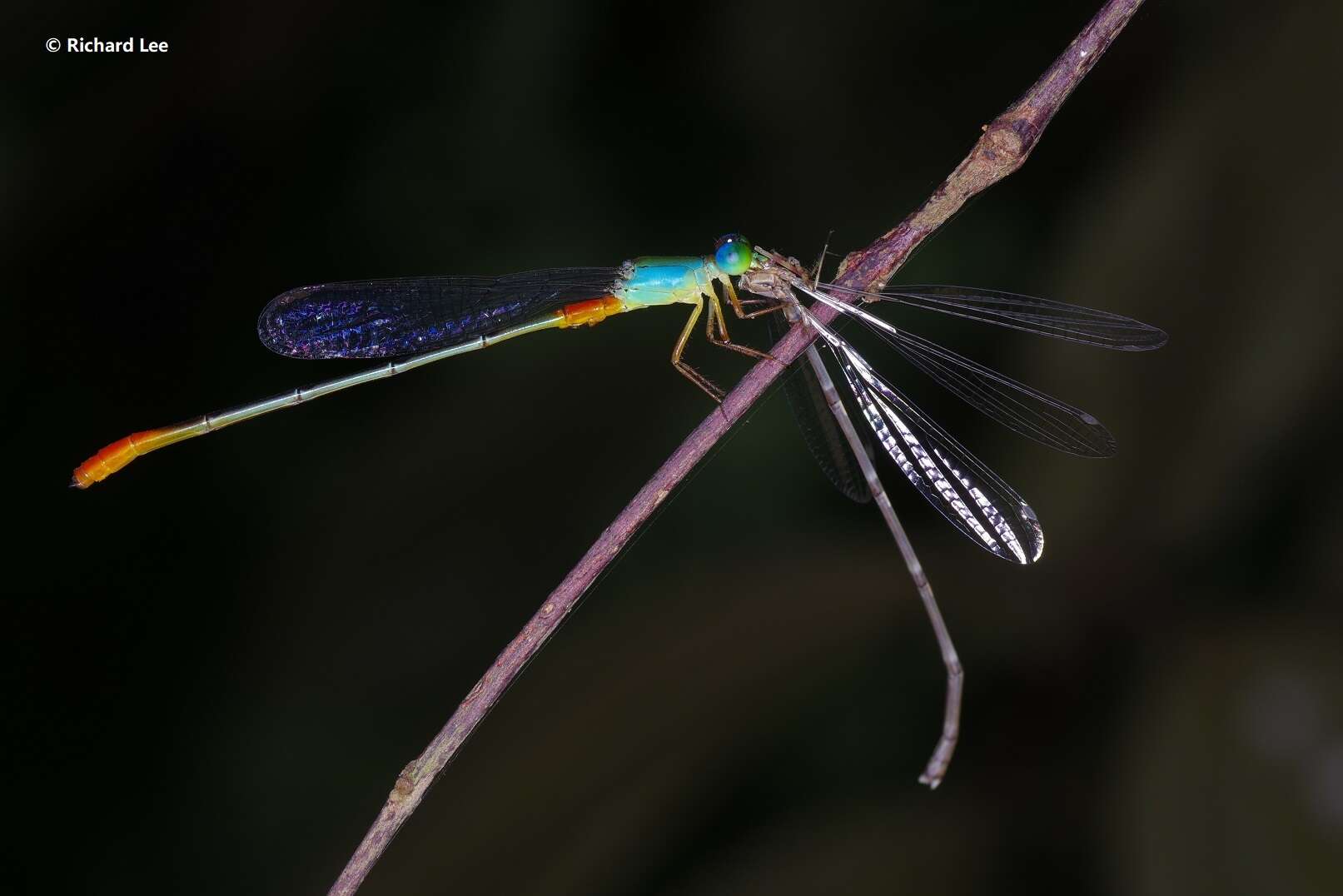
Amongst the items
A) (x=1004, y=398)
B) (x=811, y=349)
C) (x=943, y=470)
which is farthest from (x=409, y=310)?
(x=1004, y=398)

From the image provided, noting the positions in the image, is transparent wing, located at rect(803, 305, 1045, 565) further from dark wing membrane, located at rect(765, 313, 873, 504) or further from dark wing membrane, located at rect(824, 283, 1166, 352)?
dark wing membrane, located at rect(824, 283, 1166, 352)

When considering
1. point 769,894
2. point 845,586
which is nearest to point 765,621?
point 845,586

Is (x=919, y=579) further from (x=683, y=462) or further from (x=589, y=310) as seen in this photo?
(x=589, y=310)

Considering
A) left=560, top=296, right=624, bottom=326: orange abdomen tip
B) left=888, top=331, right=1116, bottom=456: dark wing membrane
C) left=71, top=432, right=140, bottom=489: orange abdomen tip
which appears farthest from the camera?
left=560, top=296, right=624, bottom=326: orange abdomen tip

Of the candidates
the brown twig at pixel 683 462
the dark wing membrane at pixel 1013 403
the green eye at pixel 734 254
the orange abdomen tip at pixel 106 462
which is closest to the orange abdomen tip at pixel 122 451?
the orange abdomen tip at pixel 106 462

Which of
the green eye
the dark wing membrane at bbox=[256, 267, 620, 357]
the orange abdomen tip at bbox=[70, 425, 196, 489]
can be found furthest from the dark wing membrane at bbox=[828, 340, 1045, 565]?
the orange abdomen tip at bbox=[70, 425, 196, 489]

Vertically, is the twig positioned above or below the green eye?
below
